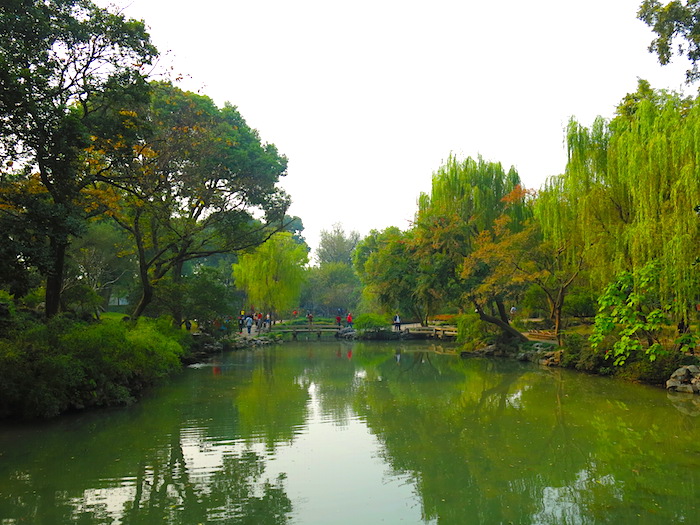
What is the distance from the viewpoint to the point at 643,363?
11984 millimetres

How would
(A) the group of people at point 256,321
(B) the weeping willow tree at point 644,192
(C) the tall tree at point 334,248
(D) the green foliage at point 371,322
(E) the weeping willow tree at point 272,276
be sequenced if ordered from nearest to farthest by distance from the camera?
(B) the weeping willow tree at point 644,192 < (A) the group of people at point 256,321 < (E) the weeping willow tree at point 272,276 < (D) the green foliage at point 371,322 < (C) the tall tree at point 334,248

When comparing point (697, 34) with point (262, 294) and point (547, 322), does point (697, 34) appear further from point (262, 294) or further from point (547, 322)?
point (262, 294)

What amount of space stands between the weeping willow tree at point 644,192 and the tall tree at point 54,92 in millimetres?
10275

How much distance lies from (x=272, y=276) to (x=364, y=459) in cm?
2399

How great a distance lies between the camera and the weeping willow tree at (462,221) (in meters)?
18.2

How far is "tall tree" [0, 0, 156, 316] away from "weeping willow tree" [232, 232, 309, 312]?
17861 mm

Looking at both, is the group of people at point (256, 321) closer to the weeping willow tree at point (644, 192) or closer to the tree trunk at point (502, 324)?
the tree trunk at point (502, 324)

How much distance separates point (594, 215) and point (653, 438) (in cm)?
671

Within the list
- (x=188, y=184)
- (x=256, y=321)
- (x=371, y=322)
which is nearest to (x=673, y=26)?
(x=188, y=184)

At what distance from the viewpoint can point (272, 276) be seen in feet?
98.6

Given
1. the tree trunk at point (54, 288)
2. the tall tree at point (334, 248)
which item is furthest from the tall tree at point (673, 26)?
the tall tree at point (334, 248)

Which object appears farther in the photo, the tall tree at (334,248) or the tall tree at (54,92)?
the tall tree at (334,248)

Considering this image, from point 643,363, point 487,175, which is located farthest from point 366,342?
point 643,363

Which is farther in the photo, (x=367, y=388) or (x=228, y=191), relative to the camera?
(x=228, y=191)
